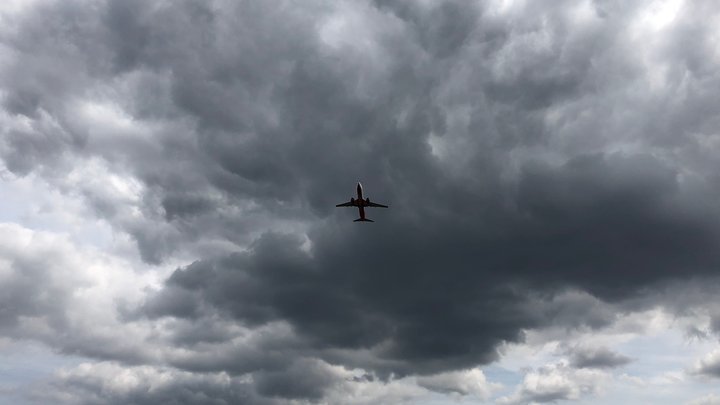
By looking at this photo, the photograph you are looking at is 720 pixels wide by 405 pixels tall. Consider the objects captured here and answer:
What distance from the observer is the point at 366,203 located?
653 ft
